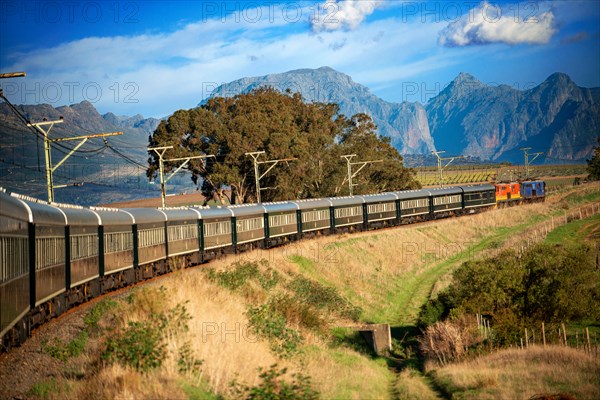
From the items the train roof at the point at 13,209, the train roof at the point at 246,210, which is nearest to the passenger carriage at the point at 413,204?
the train roof at the point at 246,210

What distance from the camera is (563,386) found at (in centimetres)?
1920

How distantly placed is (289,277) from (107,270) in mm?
13924

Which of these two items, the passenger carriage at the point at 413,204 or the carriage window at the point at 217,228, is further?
the passenger carriage at the point at 413,204

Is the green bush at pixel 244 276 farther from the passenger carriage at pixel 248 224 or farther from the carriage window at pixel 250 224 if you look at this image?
the carriage window at pixel 250 224

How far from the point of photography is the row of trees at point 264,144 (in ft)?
230

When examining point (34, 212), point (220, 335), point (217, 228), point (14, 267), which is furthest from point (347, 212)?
point (14, 267)

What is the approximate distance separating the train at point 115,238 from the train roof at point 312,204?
3.7 inches

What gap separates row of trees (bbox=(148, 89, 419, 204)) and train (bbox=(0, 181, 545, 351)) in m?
12.6

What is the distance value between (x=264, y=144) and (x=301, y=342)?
4955 cm

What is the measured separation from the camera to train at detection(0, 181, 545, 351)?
1562 cm

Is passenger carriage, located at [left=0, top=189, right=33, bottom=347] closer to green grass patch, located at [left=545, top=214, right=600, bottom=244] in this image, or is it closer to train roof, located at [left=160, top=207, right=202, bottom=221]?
train roof, located at [left=160, top=207, right=202, bottom=221]

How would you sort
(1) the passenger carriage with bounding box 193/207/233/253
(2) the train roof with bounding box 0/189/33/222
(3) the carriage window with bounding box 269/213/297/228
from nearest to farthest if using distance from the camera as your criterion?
1. (2) the train roof with bounding box 0/189/33/222
2. (1) the passenger carriage with bounding box 193/207/233/253
3. (3) the carriage window with bounding box 269/213/297/228

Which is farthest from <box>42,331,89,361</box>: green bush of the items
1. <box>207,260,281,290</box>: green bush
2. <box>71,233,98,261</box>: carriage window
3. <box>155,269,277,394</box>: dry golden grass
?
<box>207,260,281,290</box>: green bush

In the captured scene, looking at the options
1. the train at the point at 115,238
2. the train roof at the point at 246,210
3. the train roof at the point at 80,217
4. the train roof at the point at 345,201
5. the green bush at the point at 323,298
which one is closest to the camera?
the train at the point at 115,238
